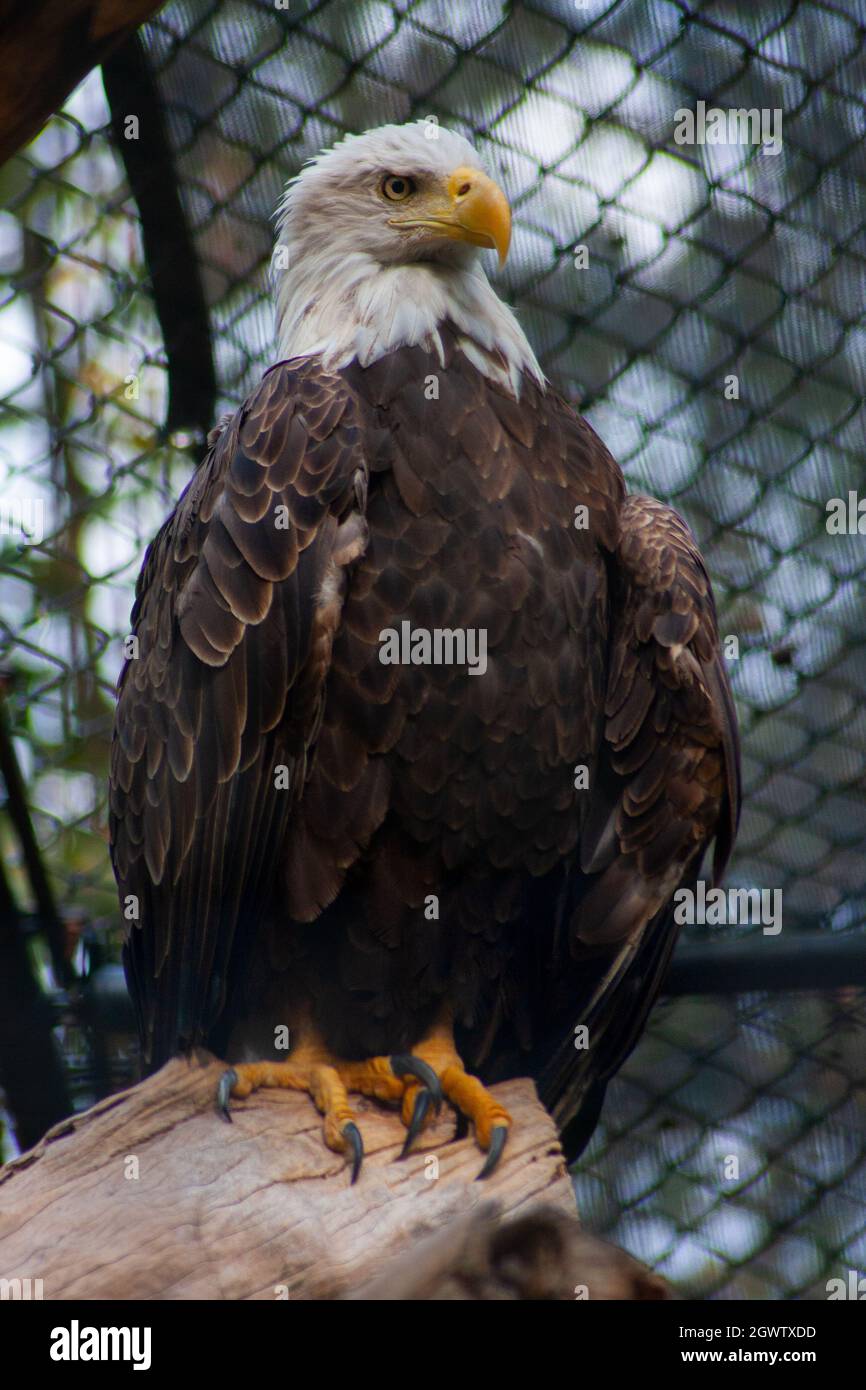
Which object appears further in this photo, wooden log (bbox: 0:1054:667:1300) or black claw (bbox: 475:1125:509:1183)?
black claw (bbox: 475:1125:509:1183)

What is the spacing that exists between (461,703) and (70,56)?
3.58ft

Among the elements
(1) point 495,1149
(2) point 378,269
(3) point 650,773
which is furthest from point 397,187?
(1) point 495,1149

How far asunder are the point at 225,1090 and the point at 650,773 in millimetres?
876

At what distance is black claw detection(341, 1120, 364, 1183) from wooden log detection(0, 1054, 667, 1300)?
17 mm

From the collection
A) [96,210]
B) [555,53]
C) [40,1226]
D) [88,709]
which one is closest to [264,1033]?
[40,1226]

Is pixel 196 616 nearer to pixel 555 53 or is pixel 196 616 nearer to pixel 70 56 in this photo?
pixel 70 56

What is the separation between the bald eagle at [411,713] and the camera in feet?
7.44

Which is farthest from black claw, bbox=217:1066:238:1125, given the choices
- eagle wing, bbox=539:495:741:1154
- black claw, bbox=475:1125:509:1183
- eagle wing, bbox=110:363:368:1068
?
eagle wing, bbox=539:495:741:1154

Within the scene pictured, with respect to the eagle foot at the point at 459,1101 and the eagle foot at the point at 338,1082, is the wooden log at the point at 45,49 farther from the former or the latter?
the eagle foot at the point at 459,1101

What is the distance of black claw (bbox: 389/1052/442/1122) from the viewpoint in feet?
7.54

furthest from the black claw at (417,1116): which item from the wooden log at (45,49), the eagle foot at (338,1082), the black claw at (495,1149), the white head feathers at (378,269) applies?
the wooden log at (45,49)

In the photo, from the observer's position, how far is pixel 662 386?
3.01 metres

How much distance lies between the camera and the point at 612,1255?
161cm

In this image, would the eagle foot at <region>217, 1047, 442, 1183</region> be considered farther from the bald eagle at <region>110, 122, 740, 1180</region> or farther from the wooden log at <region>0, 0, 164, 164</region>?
the wooden log at <region>0, 0, 164, 164</region>
